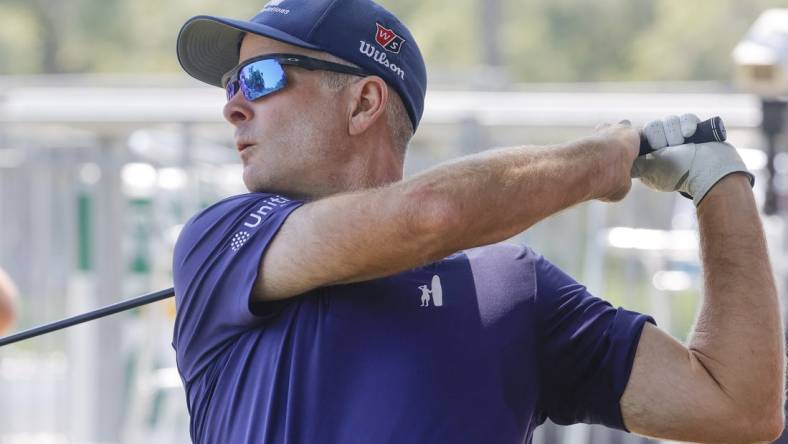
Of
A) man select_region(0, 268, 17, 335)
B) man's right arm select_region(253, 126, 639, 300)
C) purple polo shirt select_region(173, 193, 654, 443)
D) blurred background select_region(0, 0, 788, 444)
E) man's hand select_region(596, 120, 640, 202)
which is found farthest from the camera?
blurred background select_region(0, 0, 788, 444)

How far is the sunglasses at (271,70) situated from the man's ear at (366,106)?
4 centimetres

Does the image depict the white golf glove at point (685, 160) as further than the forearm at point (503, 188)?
Yes

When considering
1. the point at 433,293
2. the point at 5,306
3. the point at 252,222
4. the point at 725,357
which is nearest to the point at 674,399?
the point at 725,357

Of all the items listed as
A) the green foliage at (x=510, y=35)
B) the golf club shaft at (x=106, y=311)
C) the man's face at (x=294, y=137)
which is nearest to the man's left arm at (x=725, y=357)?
the man's face at (x=294, y=137)

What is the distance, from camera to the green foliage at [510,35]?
3048cm

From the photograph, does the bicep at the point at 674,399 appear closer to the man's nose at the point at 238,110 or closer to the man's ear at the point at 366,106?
the man's ear at the point at 366,106

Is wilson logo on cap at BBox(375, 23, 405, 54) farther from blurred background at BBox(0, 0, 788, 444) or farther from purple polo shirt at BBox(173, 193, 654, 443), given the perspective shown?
blurred background at BBox(0, 0, 788, 444)

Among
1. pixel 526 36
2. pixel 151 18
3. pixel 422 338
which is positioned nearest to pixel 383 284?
pixel 422 338

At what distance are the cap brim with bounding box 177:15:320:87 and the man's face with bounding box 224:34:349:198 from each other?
2.2 inches

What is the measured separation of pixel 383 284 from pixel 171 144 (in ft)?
12.9

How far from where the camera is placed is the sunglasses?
8.84 feet

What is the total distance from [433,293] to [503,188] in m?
0.33

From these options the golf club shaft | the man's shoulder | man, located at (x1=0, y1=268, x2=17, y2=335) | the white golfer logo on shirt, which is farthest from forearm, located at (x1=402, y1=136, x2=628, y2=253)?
man, located at (x1=0, y1=268, x2=17, y2=335)

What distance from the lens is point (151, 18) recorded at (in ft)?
111
